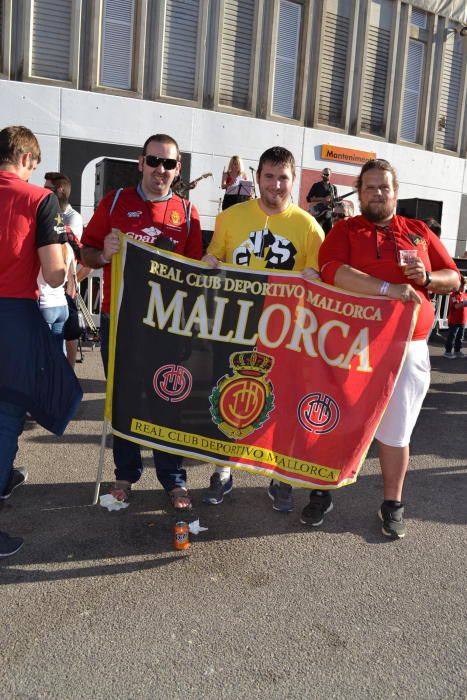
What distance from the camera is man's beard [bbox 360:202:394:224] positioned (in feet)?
11.4

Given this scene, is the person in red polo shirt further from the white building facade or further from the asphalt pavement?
the white building facade

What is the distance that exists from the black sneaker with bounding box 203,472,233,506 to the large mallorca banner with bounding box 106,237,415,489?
1.68 ft

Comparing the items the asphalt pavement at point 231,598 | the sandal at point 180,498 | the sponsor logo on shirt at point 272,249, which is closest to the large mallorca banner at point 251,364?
the sponsor logo on shirt at point 272,249

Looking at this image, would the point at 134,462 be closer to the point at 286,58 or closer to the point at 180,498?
the point at 180,498

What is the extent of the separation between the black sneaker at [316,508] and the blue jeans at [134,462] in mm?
798

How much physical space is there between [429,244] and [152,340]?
1.73m

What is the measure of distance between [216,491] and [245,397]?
0.81 metres

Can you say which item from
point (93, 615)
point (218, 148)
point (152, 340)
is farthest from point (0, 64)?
point (93, 615)

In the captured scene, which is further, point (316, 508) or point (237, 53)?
point (237, 53)

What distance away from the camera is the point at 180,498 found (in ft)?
12.3

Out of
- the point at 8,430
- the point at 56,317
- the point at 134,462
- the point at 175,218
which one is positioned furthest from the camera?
the point at 56,317

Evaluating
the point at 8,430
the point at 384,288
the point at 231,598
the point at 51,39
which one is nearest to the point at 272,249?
the point at 384,288

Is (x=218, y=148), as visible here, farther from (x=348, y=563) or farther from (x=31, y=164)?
(x=348, y=563)

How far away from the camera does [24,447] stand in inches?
191
